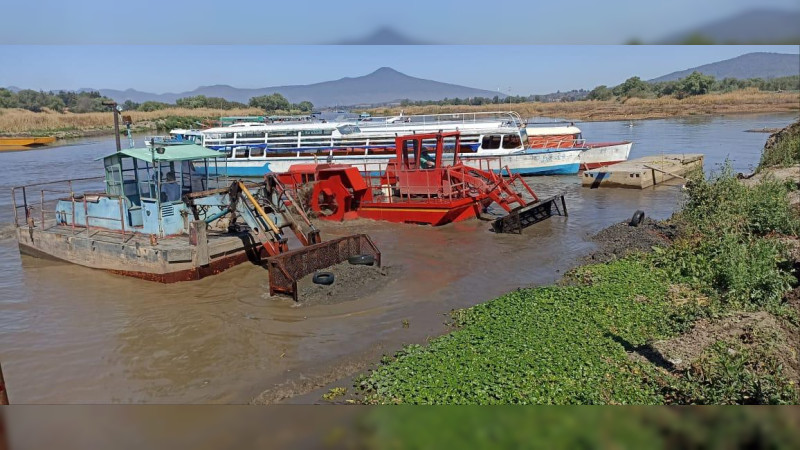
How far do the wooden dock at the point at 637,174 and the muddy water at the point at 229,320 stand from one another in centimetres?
710

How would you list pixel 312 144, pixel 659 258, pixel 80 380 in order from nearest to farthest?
1. pixel 80 380
2. pixel 659 258
3. pixel 312 144

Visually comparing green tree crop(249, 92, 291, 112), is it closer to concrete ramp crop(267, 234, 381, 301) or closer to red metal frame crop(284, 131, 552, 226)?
red metal frame crop(284, 131, 552, 226)

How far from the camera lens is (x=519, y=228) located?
15.5m

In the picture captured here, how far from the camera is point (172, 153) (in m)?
11.7

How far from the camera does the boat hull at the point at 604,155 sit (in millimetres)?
27469

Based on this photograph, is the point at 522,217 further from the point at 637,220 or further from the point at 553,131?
the point at 553,131

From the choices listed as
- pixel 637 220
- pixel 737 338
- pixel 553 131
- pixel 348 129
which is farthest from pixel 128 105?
pixel 737 338

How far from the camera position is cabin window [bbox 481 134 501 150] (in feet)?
90.4

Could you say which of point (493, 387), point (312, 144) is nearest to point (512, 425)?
point (493, 387)

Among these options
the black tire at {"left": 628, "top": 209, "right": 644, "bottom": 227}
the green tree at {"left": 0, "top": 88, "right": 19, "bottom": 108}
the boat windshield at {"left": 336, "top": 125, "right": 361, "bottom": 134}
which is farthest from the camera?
the boat windshield at {"left": 336, "top": 125, "right": 361, "bottom": 134}

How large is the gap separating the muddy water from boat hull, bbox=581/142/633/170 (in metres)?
12.3

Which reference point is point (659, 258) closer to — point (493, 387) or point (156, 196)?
point (493, 387)

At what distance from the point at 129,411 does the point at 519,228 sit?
580 inches

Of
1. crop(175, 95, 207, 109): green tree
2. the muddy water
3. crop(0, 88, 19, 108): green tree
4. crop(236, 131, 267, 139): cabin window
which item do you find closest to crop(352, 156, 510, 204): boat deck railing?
the muddy water
